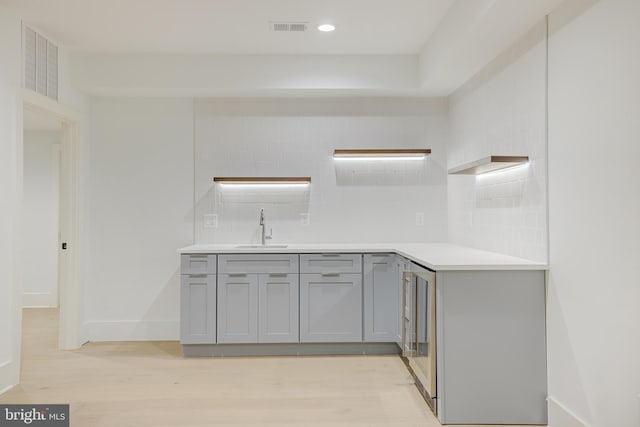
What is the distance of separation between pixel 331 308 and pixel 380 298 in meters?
0.41

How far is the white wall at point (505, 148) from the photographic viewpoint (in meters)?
2.89

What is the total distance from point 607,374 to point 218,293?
9.21 ft

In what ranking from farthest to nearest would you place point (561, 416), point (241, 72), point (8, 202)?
point (241, 72) < point (8, 202) < point (561, 416)

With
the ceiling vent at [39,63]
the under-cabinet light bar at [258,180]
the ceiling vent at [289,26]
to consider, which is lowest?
the under-cabinet light bar at [258,180]

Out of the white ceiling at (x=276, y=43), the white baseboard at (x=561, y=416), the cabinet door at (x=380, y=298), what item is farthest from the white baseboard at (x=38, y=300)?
the white baseboard at (x=561, y=416)

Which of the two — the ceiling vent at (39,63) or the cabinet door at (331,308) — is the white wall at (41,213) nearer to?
the ceiling vent at (39,63)

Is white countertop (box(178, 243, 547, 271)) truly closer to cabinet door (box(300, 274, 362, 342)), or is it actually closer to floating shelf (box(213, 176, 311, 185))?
cabinet door (box(300, 274, 362, 342))

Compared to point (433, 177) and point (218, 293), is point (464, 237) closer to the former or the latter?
point (433, 177)

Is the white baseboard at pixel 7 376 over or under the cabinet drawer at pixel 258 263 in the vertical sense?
under

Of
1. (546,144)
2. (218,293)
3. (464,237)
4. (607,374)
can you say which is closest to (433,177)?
(464,237)

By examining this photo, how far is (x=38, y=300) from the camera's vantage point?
650 cm

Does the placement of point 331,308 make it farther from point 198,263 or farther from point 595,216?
point 595,216

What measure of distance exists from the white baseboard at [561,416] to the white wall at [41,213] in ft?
20.0

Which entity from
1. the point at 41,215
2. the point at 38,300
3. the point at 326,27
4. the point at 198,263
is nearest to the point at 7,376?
the point at 198,263
